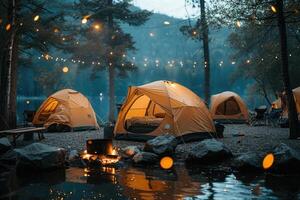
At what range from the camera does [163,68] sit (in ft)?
297

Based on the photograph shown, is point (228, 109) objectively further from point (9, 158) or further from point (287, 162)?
point (9, 158)

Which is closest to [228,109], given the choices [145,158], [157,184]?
[145,158]

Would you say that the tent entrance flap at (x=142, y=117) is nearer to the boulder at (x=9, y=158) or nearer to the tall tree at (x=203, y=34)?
the boulder at (x=9, y=158)

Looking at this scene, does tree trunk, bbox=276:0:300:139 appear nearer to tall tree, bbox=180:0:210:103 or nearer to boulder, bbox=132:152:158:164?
boulder, bbox=132:152:158:164

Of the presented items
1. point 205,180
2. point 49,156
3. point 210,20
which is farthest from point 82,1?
point 205,180

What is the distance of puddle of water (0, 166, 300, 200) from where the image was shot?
23.2 ft

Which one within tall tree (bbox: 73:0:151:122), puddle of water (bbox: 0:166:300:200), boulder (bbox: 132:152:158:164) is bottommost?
puddle of water (bbox: 0:166:300:200)

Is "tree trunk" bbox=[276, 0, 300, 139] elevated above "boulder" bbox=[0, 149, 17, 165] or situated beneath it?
elevated above

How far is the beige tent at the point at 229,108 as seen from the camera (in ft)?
74.1

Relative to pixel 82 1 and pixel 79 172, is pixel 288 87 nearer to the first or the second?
pixel 79 172

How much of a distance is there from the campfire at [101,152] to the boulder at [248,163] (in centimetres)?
330

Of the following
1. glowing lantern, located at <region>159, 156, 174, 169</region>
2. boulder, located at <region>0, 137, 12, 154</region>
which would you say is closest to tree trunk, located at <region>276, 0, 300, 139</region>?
glowing lantern, located at <region>159, 156, 174, 169</region>

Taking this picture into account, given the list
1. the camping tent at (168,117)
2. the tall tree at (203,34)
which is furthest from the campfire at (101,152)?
the tall tree at (203,34)

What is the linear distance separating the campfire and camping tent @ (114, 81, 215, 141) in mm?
3226
